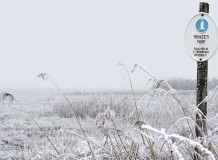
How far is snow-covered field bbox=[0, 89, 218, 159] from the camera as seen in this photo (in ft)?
7.95

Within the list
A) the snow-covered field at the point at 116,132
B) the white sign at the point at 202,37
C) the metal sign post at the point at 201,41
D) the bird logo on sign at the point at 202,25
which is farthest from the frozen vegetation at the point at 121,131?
the bird logo on sign at the point at 202,25

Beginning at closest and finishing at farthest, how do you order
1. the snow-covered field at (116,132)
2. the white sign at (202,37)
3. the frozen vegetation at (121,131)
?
1. the frozen vegetation at (121,131)
2. the snow-covered field at (116,132)
3. the white sign at (202,37)

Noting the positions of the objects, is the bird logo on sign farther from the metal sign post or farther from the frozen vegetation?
the frozen vegetation

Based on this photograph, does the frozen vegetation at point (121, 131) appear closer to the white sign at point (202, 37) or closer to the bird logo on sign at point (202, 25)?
the white sign at point (202, 37)

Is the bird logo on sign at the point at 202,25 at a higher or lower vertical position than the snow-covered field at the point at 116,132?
higher

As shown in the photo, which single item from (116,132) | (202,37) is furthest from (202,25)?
(116,132)

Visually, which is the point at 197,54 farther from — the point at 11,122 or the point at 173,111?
the point at 11,122

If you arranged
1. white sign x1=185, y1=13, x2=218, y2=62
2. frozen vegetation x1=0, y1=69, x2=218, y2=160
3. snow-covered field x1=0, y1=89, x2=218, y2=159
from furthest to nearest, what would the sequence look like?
white sign x1=185, y1=13, x2=218, y2=62, snow-covered field x1=0, y1=89, x2=218, y2=159, frozen vegetation x1=0, y1=69, x2=218, y2=160

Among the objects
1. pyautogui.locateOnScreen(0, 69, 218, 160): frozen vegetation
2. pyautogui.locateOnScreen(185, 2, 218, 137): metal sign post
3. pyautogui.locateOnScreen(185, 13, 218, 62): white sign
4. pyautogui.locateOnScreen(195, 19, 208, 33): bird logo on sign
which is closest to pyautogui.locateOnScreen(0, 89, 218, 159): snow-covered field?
pyautogui.locateOnScreen(0, 69, 218, 160): frozen vegetation

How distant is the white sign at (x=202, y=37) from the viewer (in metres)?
5.21

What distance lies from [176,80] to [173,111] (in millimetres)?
39353

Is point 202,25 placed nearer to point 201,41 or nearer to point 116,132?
point 201,41

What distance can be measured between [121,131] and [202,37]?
2.96 m

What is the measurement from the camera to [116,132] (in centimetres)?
455
